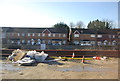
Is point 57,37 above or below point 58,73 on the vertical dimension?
above

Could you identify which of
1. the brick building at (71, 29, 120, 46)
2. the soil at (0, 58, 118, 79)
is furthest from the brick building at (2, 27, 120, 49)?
the soil at (0, 58, 118, 79)

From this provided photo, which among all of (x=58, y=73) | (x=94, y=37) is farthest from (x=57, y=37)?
(x=58, y=73)

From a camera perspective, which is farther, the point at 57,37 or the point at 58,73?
the point at 57,37

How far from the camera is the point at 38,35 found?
40.8m

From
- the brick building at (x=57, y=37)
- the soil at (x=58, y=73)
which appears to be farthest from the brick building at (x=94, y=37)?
the soil at (x=58, y=73)

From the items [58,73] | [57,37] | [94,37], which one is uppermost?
[57,37]

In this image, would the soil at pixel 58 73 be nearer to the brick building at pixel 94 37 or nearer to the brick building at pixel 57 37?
the brick building at pixel 57 37

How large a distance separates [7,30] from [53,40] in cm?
1631

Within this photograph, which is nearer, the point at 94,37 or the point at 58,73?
the point at 58,73

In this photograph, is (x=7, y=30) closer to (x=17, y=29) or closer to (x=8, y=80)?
(x=17, y=29)

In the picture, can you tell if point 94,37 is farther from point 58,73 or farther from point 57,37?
point 58,73

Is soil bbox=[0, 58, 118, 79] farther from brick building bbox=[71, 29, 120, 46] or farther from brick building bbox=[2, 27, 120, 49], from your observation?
brick building bbox=[71, 29, 120, 46]

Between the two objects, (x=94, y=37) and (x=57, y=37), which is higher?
(x=57, y=37)

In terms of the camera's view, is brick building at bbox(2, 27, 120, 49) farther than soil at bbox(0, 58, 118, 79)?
Yes
